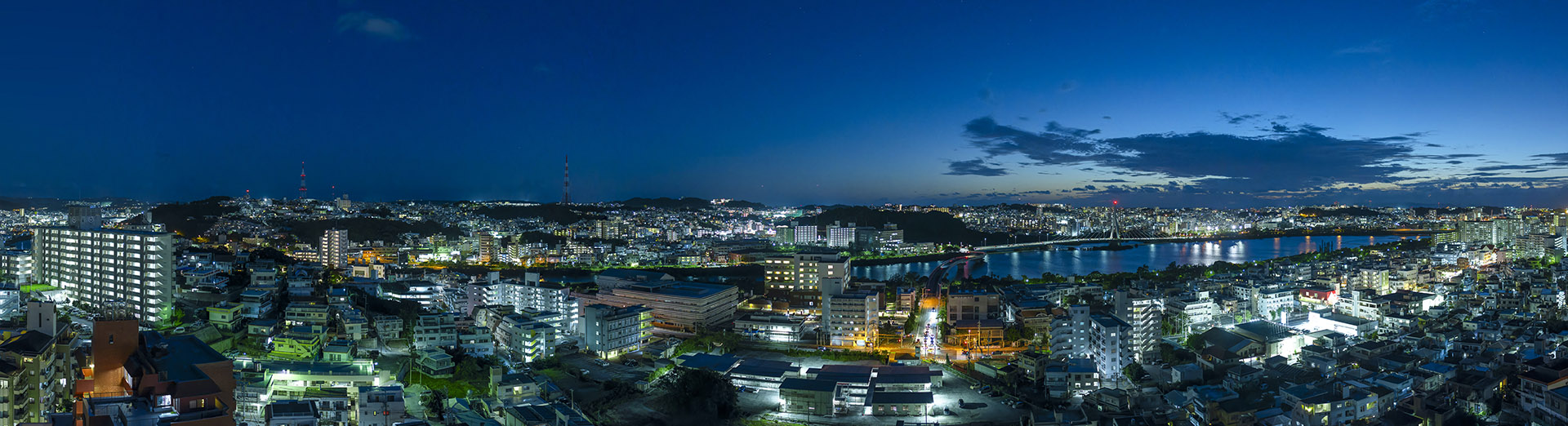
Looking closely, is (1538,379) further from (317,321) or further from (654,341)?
(317,321)

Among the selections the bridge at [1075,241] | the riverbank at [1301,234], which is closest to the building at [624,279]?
the bridge at [1075,241]

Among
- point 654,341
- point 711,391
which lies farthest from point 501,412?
point 654,341

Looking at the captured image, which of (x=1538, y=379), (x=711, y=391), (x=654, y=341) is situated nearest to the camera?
(x=1538, y=379)

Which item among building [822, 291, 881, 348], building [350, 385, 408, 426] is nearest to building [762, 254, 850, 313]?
building [822, 291, 881, 348]

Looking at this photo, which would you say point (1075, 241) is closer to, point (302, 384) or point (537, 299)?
point (537, 299)

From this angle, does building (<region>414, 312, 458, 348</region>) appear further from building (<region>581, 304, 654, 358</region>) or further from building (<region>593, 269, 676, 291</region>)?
building (<region>593, 269, 676, 291</region>)
